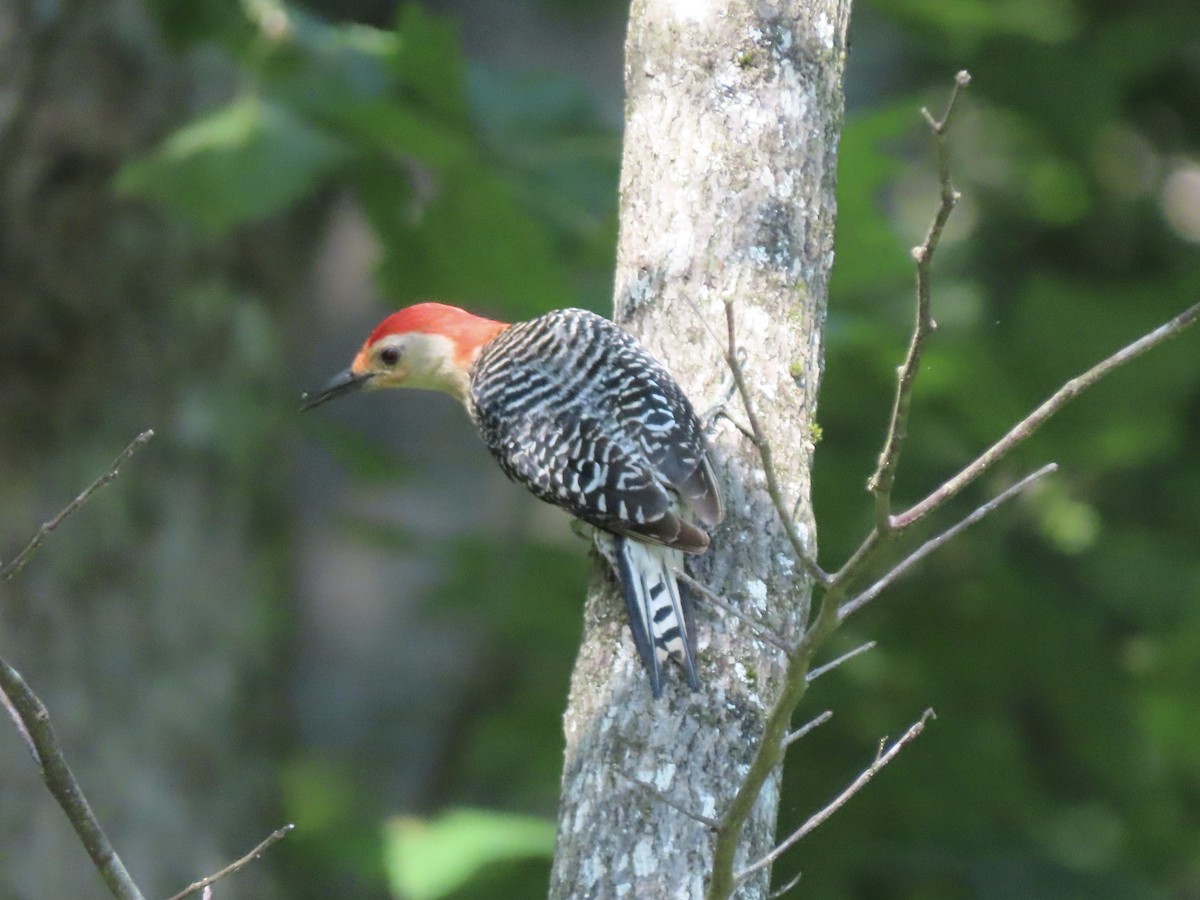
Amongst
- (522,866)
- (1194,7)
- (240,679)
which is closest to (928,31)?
(1194,7)

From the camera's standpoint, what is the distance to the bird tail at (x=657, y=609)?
2998 millimetres

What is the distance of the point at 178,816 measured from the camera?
22.6 feet

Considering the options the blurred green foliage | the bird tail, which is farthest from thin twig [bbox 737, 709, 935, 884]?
the blurred green foliage

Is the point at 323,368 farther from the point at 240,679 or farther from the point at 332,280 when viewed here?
the point at 240,679

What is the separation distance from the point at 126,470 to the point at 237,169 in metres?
2.51

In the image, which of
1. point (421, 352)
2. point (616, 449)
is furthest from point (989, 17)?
point (616, 449)

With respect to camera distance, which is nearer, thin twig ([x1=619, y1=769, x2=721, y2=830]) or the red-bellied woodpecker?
thin twig ([x1=619, y1=769, x2=721, y2=830])

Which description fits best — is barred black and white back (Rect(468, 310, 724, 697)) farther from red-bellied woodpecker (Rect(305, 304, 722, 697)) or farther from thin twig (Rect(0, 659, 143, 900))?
thin twig (Rect(0, 659, 143, 900))

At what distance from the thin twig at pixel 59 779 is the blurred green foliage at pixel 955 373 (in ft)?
9.32

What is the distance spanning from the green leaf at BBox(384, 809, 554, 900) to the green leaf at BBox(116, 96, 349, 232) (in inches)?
96.7

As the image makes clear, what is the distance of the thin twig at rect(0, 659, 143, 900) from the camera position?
7.28ft

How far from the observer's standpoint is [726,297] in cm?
299

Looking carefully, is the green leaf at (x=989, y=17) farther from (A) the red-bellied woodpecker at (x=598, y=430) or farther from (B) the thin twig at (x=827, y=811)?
(B) the thin twig at (x=827, y=811)

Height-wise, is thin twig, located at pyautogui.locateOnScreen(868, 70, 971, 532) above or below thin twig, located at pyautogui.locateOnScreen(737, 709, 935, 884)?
above
